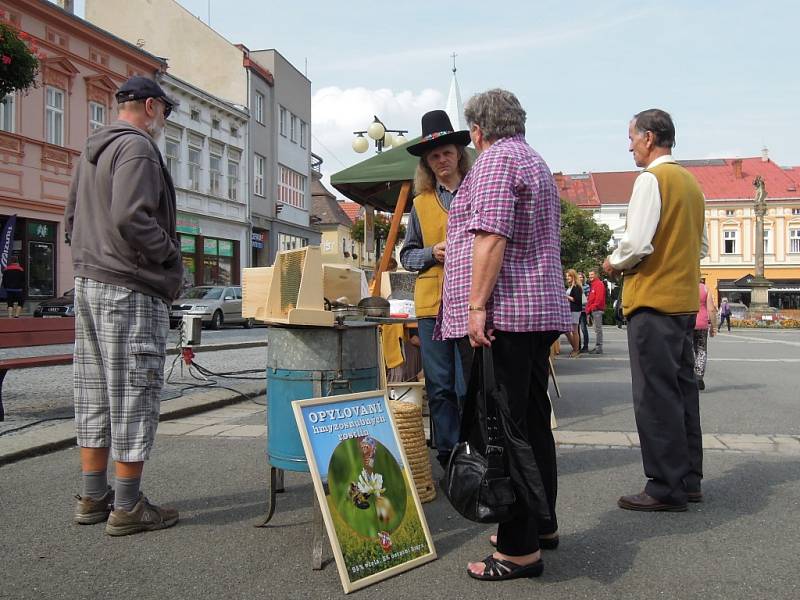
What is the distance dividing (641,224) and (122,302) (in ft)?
8.76

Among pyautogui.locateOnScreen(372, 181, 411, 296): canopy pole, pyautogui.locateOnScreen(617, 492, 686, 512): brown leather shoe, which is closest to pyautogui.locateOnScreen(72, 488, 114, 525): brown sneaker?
pyautogui.locateOnScreen(617, 492, 686, 512): brown leather shoe

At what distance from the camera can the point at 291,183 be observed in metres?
42.9

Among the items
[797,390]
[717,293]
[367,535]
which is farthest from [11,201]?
[717,293]

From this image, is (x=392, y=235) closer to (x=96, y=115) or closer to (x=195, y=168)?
(x=96, y=115)

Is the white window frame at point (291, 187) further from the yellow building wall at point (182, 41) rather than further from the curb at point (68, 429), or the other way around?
the curb at point (68, 429)

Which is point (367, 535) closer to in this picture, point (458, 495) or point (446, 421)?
point (458, 495)

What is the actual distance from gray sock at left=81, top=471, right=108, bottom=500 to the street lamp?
14.9 m

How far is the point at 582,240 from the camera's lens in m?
50.1

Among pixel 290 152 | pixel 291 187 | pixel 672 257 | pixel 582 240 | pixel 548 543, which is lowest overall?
pixel 548 543

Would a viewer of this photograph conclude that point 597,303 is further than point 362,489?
Yes

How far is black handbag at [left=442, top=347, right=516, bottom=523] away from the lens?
287 cm

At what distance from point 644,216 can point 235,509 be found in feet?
8.82

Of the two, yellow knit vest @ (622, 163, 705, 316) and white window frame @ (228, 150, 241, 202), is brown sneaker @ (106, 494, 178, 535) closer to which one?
yellow knit vest @ (622, 163, 705, 316)

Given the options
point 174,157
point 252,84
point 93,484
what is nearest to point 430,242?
point 93,484
